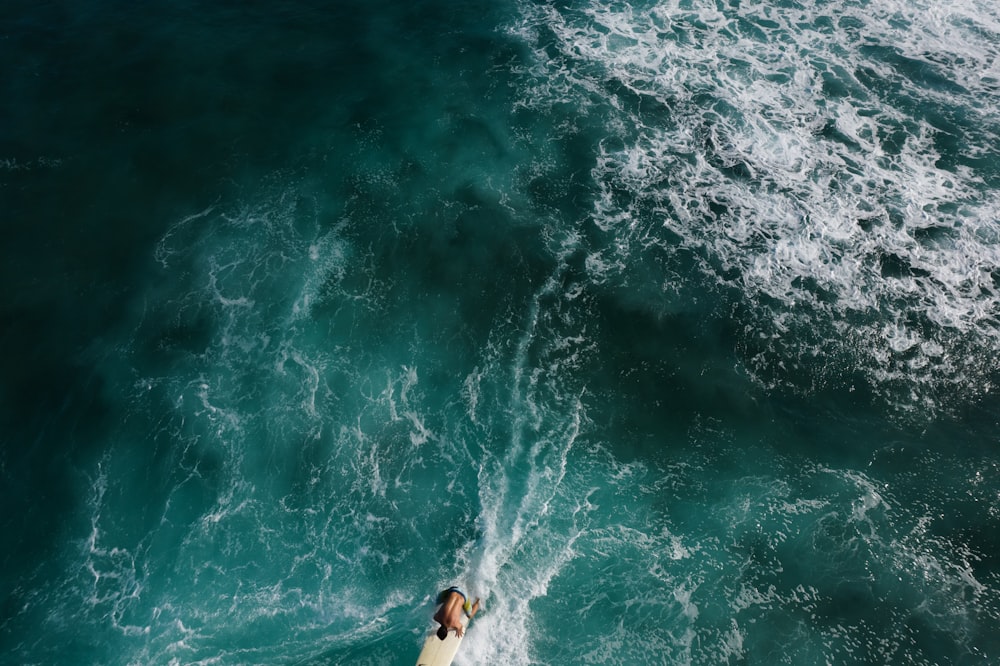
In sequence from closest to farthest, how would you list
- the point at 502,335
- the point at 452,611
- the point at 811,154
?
the point at 452,611, the point at 502,335, the point at 811,154

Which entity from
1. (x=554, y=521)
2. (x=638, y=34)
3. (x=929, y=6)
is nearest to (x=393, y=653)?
(x=554, y=521)

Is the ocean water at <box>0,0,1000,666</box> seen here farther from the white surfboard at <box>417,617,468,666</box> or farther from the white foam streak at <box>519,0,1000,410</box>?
the white surfboard at <box>417,617,468,666</box>

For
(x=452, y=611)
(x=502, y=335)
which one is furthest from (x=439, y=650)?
(x=502, y=335)

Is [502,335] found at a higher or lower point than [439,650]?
higher

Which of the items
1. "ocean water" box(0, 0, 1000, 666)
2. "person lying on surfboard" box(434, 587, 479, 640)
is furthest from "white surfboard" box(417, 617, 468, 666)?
"ocean water" box(0, 0, 1000, 666)

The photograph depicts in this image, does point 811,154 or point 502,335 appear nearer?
point 502,335

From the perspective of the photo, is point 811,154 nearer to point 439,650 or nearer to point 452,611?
point 452,611
